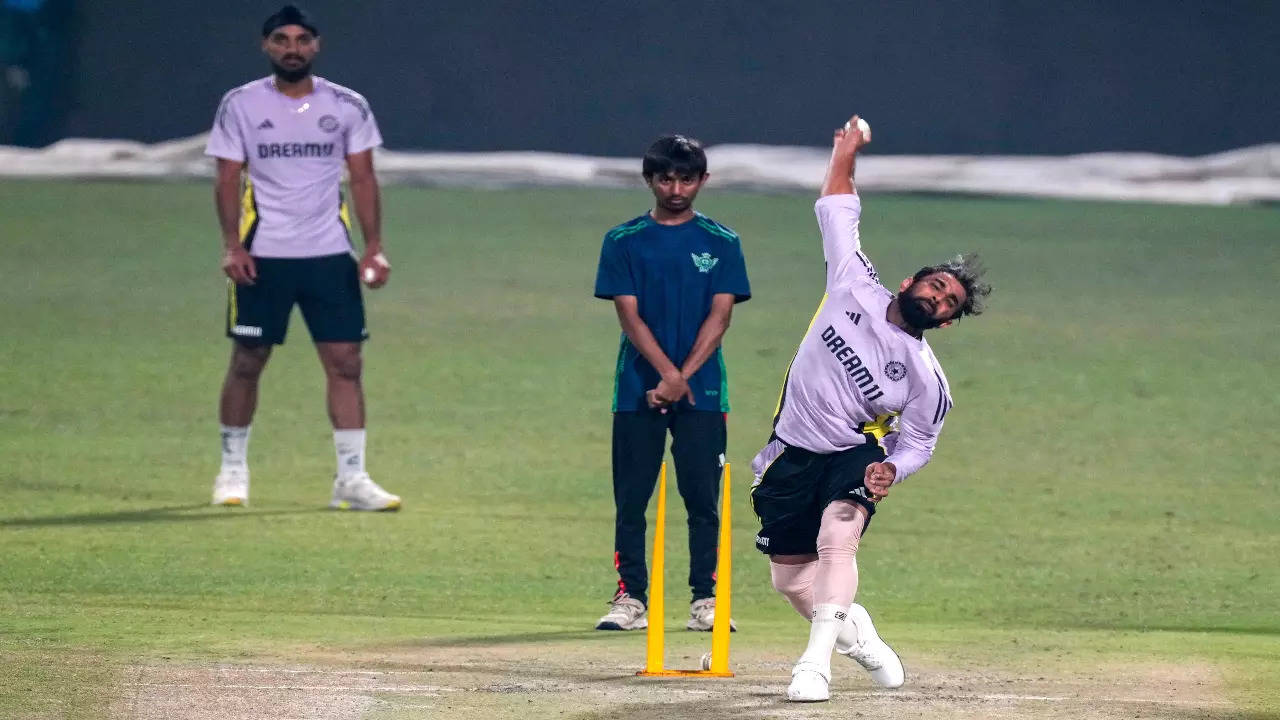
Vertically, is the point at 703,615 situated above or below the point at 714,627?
below

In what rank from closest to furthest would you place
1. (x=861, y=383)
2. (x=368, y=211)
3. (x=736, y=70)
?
(x=861, y=383), (x=368, y=211), (x=736, y=70)

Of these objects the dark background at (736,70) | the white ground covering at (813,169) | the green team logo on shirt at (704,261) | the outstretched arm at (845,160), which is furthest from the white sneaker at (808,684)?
the white ground covering at (813,169)

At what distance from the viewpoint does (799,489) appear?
5.98m

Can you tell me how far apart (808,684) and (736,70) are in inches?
546

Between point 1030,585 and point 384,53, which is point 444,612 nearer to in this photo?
point 1030,585

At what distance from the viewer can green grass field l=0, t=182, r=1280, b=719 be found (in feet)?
19.5

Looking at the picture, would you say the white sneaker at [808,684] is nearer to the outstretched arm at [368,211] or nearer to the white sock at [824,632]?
the white sock at [824,632]

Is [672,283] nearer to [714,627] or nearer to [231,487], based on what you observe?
[714,627]

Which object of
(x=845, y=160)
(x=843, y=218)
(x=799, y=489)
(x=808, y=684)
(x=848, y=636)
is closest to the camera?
(x=808, y=684)

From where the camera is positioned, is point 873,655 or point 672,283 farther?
point 672,283

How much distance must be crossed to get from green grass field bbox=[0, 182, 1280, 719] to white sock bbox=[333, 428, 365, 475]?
0.85 feet

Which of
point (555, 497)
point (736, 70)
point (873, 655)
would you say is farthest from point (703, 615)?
point (736, 70)

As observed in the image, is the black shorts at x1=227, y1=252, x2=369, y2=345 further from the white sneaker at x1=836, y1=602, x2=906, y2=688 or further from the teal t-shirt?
the white sneaker at x1=836, y1=602, x2=906, y2=688

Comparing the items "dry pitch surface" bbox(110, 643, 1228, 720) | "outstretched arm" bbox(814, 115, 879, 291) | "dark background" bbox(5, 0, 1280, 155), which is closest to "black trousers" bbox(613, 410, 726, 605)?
"dry pitch surface" bbox(110, 643, 1228, 720)
